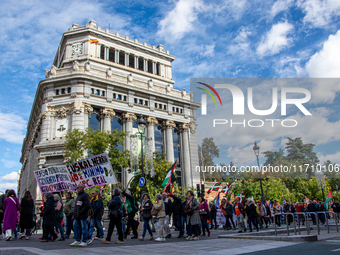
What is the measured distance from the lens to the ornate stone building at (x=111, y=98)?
37219 millimetres

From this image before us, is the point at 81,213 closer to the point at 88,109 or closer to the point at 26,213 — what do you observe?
the point at 26,213

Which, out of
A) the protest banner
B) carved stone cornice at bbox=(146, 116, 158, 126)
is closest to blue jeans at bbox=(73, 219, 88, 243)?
the protest banner

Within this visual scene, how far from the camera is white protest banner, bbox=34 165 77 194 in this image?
52.3 ft

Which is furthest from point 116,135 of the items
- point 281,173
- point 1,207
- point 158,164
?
point 281,173

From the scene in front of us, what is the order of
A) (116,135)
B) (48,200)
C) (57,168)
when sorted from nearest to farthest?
1. (48,200)
2. (57,168)
3. (116,135)

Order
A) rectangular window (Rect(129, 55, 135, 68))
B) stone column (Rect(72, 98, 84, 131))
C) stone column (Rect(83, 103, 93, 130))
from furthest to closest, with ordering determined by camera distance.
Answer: rectangular window (Rect(129, 55, 135, 68)), stone column (Rect(83, 103, 93, 130)), stone column (Rect(72, 98, 84, 131))

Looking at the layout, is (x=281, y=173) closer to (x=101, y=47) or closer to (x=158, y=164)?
(x=158, y=164)

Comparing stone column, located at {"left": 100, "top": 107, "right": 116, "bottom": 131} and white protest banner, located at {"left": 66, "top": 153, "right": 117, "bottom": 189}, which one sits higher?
stone column, located at {"left": 100, "top": 107, "right": 116, "bottom": 131}

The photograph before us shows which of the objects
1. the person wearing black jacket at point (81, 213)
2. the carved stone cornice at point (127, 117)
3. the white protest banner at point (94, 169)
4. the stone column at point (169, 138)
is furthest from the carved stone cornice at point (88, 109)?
the person wearing black jacket at point (81, 213)

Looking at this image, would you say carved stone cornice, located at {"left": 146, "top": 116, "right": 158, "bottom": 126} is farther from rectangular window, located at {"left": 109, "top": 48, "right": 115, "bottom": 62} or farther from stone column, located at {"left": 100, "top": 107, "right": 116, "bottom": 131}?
rectangular window, located at {"left": 109, "top": 48, "right": 115, "bottom": 62}

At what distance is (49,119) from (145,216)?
94.6 ft

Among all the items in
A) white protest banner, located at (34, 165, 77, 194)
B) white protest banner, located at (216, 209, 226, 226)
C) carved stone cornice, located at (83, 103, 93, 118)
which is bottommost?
white protest banner, located at (216, 209, 226, 226)

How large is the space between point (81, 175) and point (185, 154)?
3029 cm

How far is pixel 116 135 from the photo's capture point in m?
29.1
